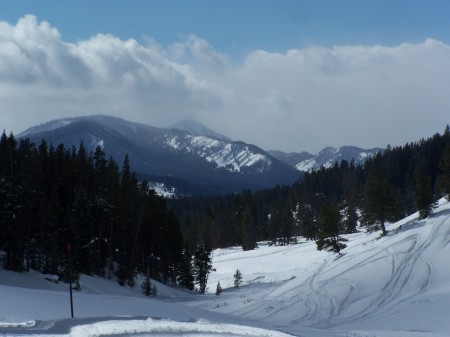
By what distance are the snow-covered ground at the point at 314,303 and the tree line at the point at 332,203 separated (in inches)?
165

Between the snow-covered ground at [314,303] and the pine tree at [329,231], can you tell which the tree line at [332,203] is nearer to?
the pine tree at [329,231]

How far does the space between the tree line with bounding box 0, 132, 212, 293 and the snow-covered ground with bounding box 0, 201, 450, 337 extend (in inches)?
143

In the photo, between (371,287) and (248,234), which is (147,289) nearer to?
(371,287)

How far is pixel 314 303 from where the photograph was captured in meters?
38.8

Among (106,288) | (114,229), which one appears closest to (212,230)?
(114,229)

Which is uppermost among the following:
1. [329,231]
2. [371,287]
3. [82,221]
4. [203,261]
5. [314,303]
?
[82,221]

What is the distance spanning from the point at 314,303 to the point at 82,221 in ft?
83.5

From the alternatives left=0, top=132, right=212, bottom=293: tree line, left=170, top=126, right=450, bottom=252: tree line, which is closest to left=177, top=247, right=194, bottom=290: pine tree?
left=0, top=132, right=212, bottom=293: tree line

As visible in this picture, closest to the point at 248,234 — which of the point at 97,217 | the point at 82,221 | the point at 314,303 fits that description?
the point at 97,217

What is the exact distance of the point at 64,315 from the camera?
1925cm

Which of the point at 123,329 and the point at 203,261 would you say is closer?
the point at 123,329

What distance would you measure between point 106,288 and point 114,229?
12.1 m

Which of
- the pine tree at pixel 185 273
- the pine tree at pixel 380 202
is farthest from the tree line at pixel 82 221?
the pine tree at pixel 380 202

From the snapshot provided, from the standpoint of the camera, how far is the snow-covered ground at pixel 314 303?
14291 millimetres
